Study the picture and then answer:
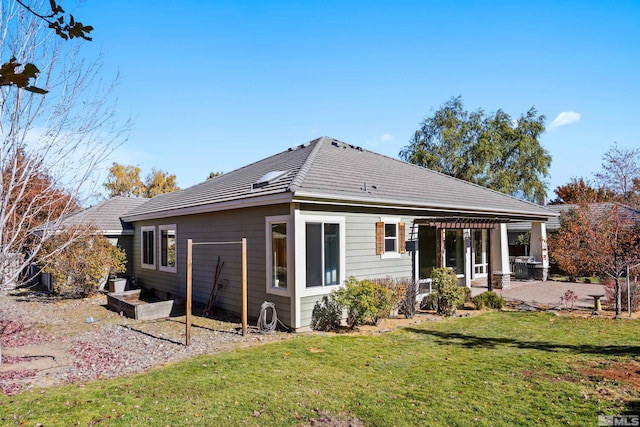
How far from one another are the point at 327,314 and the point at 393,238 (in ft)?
10.3

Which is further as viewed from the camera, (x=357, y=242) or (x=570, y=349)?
(x=357, y=242)

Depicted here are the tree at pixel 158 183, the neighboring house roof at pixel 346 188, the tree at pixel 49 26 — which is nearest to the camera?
the tree at pixel 49 26

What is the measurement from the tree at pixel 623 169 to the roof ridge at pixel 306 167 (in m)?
18.7

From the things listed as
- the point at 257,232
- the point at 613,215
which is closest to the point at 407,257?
the point at 257,232

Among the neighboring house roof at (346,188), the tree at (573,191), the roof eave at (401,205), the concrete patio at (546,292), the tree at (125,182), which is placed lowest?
the concrete patio at (546,292)

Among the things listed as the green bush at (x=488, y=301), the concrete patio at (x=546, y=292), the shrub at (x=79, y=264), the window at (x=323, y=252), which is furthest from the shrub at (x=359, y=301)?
the shrub at (x=79, y=264)

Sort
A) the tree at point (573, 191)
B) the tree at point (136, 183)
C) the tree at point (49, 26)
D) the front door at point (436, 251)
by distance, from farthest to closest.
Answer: the tree at point (136, 183)
the tree at point (573, 191)
the front door at point (436, 251)
the tree at point (49, 26)

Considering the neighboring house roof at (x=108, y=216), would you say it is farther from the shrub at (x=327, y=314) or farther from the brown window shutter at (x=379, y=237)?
the brown window shutter at (x=379, y=237)

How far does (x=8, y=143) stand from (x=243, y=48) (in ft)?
28.0

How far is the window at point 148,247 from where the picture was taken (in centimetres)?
1582

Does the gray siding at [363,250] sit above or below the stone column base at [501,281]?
above

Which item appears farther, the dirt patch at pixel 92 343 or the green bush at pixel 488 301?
the green bush at pixel 488 301

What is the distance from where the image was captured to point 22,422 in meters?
4.31

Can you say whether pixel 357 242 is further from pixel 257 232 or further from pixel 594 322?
pixel 594 322
